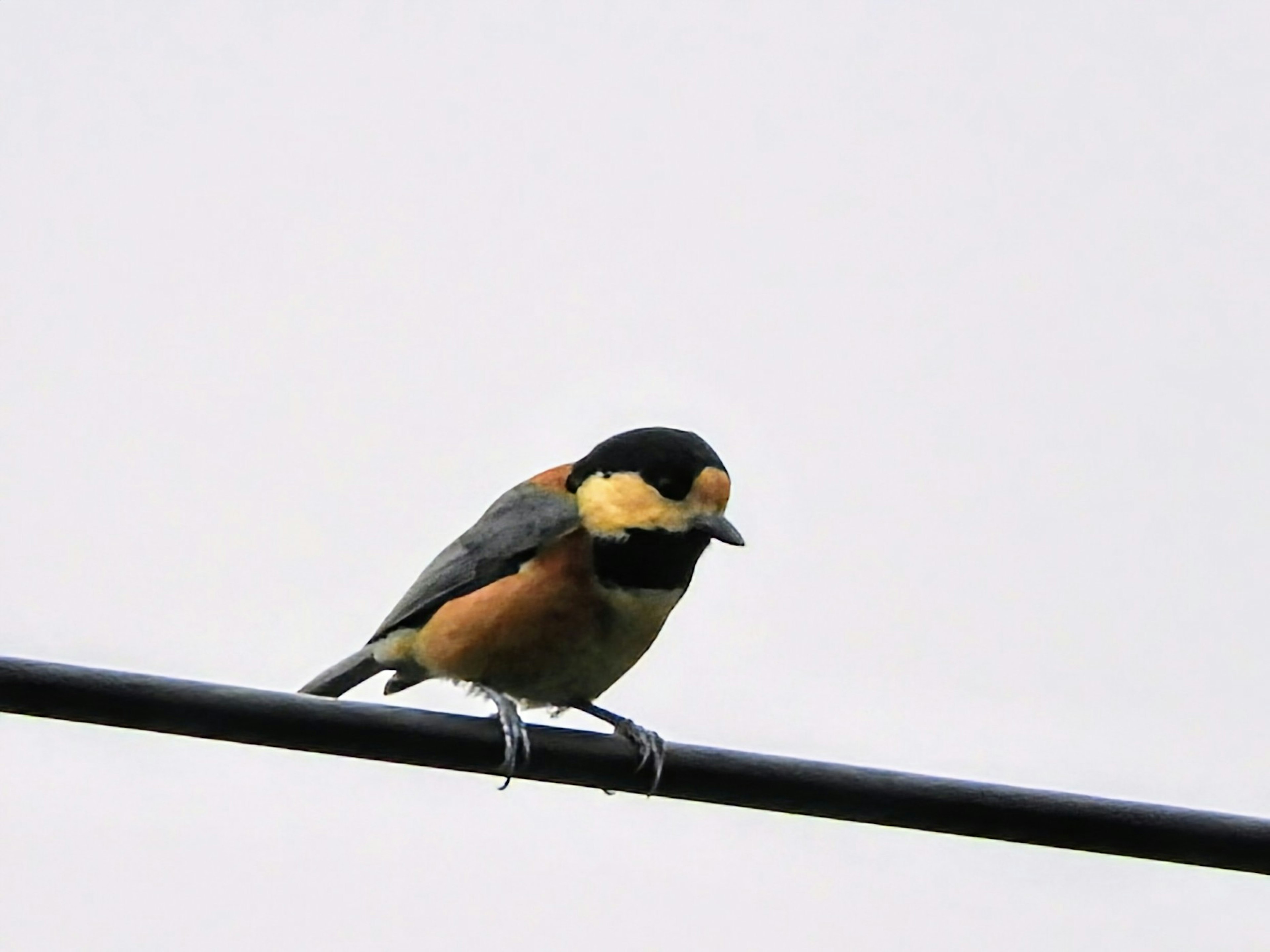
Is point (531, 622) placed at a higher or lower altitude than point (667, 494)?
lower

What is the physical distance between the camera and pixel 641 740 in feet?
17.0

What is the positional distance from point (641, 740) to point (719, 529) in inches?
45.0

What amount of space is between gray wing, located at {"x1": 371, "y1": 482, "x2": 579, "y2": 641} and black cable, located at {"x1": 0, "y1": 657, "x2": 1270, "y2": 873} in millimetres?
1966

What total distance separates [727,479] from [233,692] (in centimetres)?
265

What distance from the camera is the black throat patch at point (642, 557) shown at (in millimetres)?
6176

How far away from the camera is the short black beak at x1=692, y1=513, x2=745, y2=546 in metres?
6.14

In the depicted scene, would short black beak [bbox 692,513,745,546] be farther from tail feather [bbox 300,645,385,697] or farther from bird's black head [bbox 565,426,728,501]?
tail feather [bbox 300,645,385,697]

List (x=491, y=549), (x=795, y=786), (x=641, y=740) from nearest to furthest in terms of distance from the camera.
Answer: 1. (x=795, y=786)
2. (x=641, y=740)
3. (x=491, y=549)

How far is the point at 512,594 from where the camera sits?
617 cm

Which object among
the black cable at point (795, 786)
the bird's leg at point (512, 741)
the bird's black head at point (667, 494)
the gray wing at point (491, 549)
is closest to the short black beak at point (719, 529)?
the bird's black head at point (667, 494)

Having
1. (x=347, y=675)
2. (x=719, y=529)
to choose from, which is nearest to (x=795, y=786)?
(x=719, y=529)

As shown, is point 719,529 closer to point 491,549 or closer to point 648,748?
point 491,549

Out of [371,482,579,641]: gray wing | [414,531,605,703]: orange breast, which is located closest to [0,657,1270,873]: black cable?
[414,531,605,703]: orange breast

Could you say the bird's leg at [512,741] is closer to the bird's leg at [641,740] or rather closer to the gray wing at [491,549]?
the bird's leg at [641,740]
